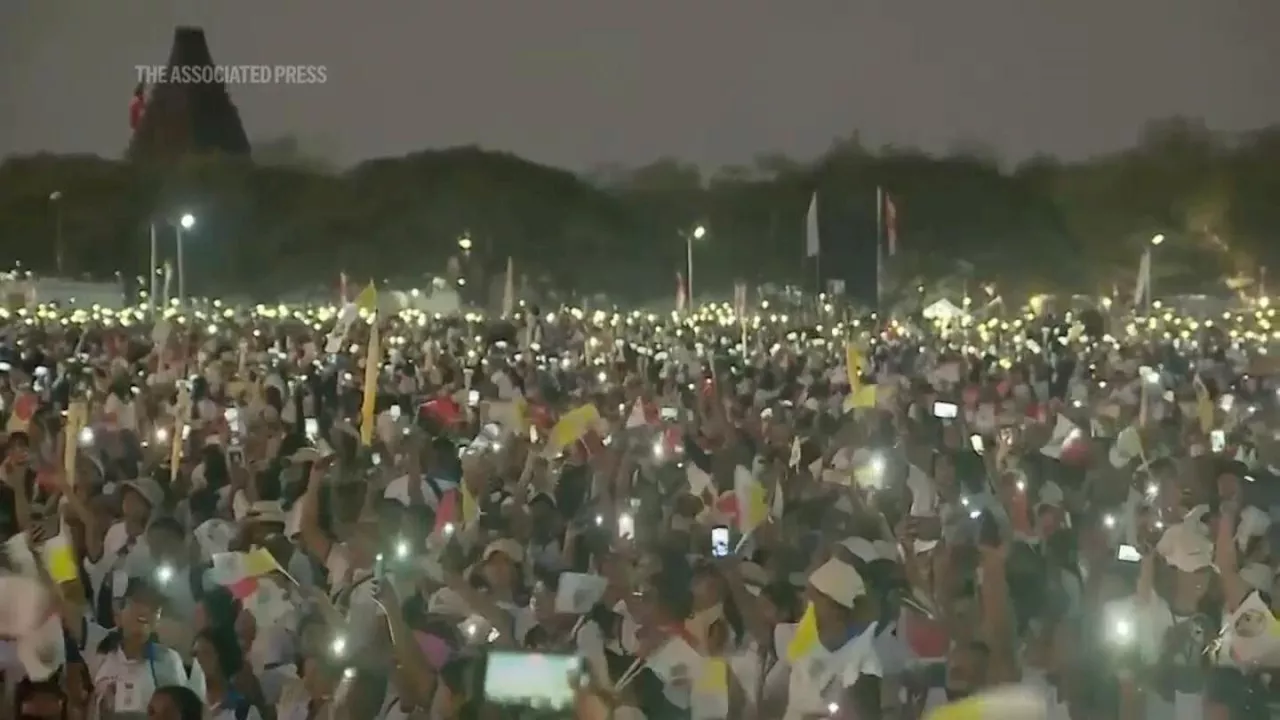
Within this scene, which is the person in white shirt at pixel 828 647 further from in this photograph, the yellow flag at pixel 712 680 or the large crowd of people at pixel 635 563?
the yellow flag at pixel 712 680

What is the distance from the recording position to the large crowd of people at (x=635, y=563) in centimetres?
602

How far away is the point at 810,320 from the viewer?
44.3 m

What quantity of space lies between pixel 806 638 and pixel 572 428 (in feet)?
16.6

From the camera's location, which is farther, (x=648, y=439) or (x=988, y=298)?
(x=988, y=298)

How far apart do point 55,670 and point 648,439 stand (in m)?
6.46

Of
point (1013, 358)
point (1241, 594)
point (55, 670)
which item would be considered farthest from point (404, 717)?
point (1013, 358)

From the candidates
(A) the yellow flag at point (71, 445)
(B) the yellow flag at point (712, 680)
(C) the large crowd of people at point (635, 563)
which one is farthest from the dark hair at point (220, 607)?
(A) the yellow flag at point (71, 445)

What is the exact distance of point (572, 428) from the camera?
11078 millimetres

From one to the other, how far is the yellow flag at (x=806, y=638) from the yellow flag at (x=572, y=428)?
5.00 meters

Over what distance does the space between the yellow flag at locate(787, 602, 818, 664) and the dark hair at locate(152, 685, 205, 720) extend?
Answer: 2.10m

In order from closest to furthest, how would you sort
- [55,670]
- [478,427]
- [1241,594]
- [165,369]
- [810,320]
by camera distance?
[55,670] → [1241,594] → [478,427] → [165,369] → [810,320]

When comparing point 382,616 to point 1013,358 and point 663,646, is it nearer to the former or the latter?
point 663,646

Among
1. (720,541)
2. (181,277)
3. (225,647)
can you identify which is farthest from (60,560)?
(181,277)

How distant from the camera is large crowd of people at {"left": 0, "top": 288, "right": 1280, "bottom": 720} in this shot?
602 centimetres
